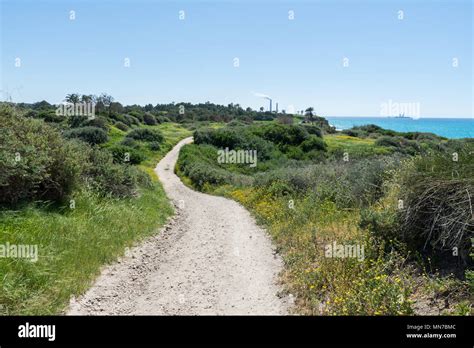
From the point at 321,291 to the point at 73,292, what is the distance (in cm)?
476

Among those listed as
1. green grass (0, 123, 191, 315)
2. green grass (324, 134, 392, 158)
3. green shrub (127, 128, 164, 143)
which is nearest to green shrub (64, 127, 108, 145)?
green shrub (127, 128, 164, 143)

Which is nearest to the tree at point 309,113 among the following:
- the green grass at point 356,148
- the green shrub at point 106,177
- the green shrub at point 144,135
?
the green grass at point 356,148

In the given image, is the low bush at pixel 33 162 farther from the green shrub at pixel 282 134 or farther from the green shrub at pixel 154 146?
the green shrub at pixel 282 134

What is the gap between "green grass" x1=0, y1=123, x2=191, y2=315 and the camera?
637 centimetres

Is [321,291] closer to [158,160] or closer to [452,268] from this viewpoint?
[452,268]

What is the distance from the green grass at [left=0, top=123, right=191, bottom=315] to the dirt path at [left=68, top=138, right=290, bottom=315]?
13.5 inches

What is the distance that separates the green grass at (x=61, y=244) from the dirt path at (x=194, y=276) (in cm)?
34

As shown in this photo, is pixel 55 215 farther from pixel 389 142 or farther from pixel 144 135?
pixel 389 142

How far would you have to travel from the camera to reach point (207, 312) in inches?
281

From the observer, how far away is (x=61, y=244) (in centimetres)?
854

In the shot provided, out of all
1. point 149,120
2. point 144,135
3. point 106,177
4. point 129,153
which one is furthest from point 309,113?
point 106,177

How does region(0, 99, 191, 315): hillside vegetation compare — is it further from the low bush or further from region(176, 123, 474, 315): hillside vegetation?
region(176, 123, 474, 315): hillside vegetation

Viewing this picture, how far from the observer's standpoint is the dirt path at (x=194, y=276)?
7.38 m
